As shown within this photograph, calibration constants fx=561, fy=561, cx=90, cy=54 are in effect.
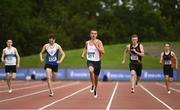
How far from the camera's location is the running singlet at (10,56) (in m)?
21.3

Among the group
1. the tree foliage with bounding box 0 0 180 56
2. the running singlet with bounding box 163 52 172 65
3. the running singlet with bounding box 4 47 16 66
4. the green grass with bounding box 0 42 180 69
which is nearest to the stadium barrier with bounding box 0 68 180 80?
the green grass with bounding box 0 42 180 69

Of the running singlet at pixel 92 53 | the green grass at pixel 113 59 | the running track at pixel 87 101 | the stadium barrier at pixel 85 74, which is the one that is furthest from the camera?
the green grass at pixel 113 59

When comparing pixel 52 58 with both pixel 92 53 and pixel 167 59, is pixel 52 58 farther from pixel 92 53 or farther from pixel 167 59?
pixel 167 59

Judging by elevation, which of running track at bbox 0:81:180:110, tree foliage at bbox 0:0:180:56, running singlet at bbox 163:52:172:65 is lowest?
running track at bbox 0:81:180:110

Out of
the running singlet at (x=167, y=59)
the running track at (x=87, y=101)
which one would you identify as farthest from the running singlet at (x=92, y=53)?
the running singlet at (x=167, y=59)

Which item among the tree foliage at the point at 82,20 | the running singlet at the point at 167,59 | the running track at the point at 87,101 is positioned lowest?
the running track at the point at 87,101

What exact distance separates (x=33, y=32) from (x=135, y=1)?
24.0 m

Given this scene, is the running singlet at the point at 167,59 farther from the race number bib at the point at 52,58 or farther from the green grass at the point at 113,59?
the green grass at the point at 113,59

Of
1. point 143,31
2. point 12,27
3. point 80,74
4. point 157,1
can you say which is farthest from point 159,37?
point 80,74

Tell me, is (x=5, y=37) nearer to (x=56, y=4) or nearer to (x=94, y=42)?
(x=56, y=4)

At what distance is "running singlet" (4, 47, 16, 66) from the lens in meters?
21.3

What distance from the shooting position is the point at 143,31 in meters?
99.3

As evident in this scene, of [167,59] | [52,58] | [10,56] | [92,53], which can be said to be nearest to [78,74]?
[167,59]

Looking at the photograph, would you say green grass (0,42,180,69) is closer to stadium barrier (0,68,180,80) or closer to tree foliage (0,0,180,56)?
stadium barrier (0,68,180,80)
